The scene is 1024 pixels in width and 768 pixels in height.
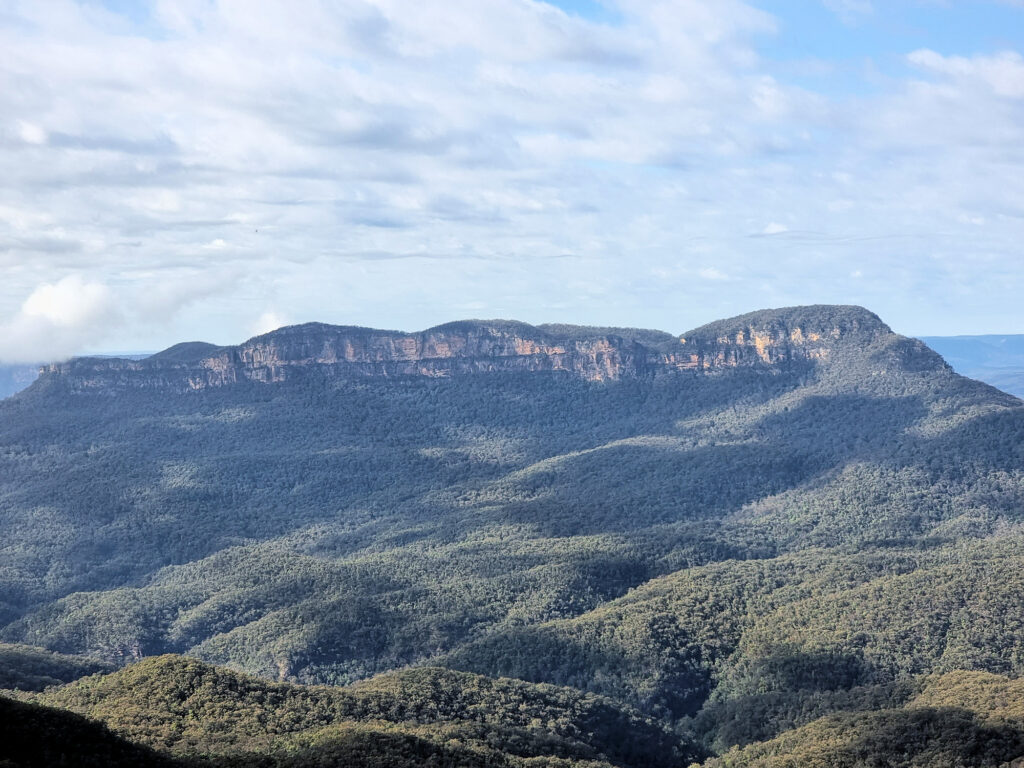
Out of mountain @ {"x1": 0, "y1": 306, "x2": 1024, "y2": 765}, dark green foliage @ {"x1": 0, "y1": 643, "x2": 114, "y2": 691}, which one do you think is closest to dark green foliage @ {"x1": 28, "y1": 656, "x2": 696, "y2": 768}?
mountain @ {"x1": 0, "y1": 306, "x2": 1024, "y2": 765}

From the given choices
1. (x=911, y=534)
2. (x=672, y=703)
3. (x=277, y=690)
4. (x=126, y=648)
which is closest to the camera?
(x=277, y=690)

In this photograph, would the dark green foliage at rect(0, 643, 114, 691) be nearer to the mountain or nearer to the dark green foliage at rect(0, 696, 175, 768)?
the mountain

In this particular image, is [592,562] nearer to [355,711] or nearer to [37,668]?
[355,711]

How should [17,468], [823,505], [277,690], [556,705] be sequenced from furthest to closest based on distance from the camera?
[17,468]
[823,505]
[556,705]
[277,690]

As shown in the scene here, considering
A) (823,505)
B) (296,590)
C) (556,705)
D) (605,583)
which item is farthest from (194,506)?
(556,705)

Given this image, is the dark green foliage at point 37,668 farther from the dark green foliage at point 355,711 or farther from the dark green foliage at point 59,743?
the dark green foliage at point 59,743

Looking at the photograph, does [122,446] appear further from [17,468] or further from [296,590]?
[296,590]

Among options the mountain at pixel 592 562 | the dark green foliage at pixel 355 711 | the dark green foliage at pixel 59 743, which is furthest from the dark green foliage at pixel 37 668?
the dark green foliage at pixel 59 743

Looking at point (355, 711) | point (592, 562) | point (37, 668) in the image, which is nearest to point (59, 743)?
point (355, 711)
